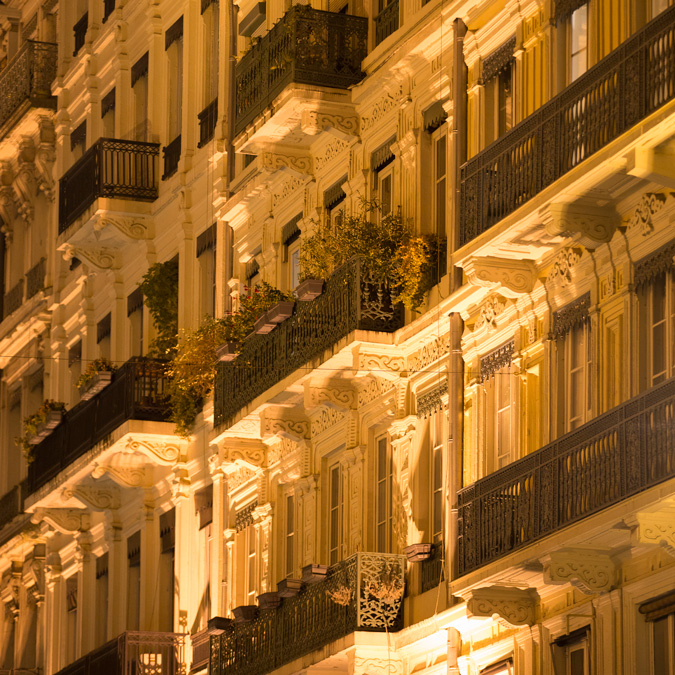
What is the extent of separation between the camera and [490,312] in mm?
26594

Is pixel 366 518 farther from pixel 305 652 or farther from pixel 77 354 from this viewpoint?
pixel 77 354

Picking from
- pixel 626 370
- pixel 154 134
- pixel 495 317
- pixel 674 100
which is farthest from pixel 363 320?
pixel 154 134

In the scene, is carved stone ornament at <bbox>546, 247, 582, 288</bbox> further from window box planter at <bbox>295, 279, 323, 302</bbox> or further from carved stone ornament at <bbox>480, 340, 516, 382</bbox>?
window box planter at <bbox>295, 279, 323, 302</bbox>

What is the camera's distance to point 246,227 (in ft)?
115

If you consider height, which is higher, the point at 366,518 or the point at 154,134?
the point at 154,134

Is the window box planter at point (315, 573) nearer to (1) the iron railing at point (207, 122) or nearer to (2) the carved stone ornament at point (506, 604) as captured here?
(2) the carved stone ornament at point (506, 604)

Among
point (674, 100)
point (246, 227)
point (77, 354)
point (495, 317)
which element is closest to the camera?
point (674, 100)

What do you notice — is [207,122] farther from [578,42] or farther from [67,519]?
[578,42]

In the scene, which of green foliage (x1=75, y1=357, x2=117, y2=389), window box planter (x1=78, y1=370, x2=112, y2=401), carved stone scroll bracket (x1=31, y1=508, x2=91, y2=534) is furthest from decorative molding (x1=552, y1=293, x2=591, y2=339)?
carved stone scroll bracket (x1=31, y1=508, x2=91, y2=534)

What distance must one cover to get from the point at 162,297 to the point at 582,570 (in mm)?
15758

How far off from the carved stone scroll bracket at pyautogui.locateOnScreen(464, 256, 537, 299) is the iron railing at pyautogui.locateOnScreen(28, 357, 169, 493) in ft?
37.1

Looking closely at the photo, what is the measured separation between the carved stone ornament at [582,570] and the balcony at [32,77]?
24.0 m

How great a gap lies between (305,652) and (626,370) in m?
7.12

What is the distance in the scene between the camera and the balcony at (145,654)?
34562 millimetres
